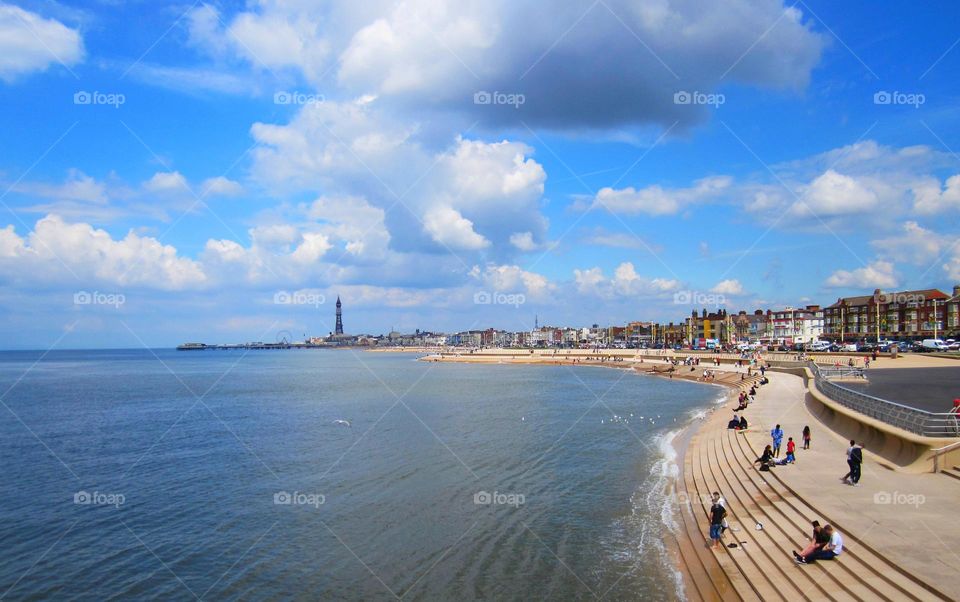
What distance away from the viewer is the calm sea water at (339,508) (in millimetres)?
16641

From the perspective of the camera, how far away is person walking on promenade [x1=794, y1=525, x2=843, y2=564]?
43.1 ft

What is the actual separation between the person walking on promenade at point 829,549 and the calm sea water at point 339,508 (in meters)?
3.35

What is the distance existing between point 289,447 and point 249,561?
19056 mm

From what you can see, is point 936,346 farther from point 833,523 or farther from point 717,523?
point 833,523

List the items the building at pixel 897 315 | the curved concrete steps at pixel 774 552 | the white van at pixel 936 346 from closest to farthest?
the curved concrete steps at pixel 774 552 → the white van at pixel 936 346 → the building at pixel 897 315

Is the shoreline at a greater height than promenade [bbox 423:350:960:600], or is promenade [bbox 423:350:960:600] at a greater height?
promenade [bbox 423:350:960:600]

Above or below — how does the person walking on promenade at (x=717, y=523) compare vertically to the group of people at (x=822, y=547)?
below

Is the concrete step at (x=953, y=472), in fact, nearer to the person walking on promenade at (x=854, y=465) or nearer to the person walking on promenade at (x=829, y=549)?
the person walking on promenade at (x=854, y=465)

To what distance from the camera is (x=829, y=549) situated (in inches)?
518

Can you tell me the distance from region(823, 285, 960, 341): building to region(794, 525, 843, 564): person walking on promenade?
11547 centimetres

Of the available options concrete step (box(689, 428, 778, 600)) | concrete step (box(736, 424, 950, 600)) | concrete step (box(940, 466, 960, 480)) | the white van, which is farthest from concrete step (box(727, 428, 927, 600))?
the white van

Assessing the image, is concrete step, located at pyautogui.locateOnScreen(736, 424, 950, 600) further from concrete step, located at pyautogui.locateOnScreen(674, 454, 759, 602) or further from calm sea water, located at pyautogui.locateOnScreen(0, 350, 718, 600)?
calm sea water, located at pyautogui.locateOnScreen(0, 350, 718, 600)

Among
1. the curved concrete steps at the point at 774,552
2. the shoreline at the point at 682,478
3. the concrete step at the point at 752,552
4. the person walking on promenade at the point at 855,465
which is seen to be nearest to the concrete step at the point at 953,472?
the person walking on promenade at the point at 855,465

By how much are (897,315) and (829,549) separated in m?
142
